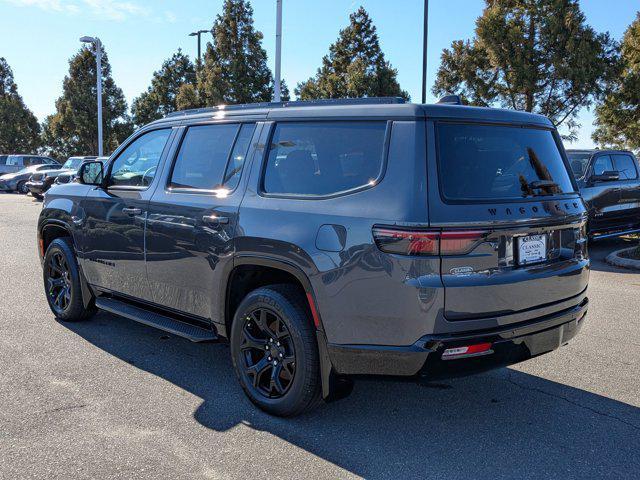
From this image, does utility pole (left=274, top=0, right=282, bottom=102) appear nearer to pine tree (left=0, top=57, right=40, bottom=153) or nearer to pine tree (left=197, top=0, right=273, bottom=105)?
pine tree (left=197, top=0, right=273, bottom=105)

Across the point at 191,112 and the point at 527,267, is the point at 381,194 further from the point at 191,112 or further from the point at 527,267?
the point at 191,112

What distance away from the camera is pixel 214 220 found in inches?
154

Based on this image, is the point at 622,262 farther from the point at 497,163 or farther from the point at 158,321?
the point at 158,321

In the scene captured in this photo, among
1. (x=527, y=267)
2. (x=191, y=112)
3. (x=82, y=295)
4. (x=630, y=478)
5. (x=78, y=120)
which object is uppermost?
(x=78, y=120)

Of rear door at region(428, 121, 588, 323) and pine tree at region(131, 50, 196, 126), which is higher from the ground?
pine tree at region(131, 50, 196, 126)

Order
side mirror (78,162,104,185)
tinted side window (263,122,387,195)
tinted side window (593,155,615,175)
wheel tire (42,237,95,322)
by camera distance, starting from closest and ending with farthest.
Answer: tinted side window (263,122,387,195) → side mirror (78,162,104,185) → wheel tire (42,237,95,322) → tinted side window (593,155,615,175)

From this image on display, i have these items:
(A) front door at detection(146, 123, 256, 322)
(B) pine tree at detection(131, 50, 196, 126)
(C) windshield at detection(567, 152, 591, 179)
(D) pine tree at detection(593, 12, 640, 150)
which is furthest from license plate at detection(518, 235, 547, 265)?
(B) pine tree at detection(131, 50, 196, 126)

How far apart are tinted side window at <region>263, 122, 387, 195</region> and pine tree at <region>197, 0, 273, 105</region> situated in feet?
80.1

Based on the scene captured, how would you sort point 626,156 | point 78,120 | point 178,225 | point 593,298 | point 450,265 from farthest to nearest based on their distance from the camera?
point 78,120 → point 626,156 → point 593,298 → point 178,225 → point 450,265

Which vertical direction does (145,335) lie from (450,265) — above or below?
below

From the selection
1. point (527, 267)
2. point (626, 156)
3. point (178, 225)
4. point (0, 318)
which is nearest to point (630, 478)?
point (527, 267)

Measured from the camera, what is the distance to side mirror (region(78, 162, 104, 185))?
5148 mm

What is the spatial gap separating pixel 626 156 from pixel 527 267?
32.8 feet

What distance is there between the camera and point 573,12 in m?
18.2
